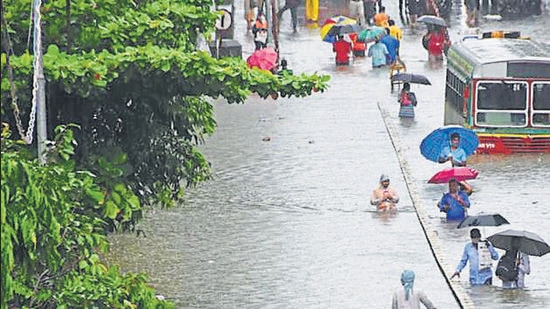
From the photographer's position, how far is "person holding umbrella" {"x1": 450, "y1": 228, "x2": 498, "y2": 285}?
20594 mm

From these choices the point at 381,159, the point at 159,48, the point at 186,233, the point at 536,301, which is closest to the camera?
the point at 159,48

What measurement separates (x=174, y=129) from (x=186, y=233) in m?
7.10

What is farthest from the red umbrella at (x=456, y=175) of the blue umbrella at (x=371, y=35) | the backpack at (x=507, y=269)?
Answer: the blue umbrella at (x=371, y=35)

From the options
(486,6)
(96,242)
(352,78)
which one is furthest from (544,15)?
(96,242)

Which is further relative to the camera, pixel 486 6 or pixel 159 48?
pixel 486 6

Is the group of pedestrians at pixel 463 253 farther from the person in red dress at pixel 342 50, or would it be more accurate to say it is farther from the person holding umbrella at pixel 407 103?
the person in red dress at pixel 342 50

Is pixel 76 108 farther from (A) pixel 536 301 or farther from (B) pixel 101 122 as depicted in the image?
(A) pixel 536 301

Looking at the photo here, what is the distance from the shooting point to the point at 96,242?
41.1ft

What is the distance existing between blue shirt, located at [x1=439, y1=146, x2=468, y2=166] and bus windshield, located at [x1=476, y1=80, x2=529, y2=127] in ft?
10.3

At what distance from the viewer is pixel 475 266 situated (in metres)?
20.7

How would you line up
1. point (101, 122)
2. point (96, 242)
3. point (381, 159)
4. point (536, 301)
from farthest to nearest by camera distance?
point (381, 159) → point (536, 301) → point (101, 122) → point (96, 242)

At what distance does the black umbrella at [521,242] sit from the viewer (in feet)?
67.1

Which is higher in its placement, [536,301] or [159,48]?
[159,48]

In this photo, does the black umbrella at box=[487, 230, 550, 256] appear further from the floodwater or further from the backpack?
the floodwater
